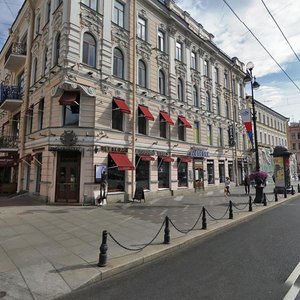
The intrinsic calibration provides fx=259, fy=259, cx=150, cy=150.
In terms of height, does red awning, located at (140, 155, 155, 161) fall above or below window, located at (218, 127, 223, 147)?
below

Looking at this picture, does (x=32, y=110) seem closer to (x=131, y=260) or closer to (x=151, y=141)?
(x=151, y=141)

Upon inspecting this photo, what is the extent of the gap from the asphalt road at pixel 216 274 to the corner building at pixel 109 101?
963 centimetres

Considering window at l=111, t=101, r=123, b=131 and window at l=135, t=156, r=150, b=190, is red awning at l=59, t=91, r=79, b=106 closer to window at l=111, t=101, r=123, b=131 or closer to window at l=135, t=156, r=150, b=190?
window at l=111, t=101, r=123, b=131

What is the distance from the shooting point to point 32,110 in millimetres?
18953

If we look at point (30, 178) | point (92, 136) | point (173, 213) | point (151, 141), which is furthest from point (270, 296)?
point (30, 178)

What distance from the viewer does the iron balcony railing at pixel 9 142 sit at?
799 inches

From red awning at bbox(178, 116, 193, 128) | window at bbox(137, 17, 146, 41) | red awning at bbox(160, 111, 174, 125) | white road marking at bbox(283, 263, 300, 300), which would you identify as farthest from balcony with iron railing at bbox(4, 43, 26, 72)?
white road marking at bbox(283, 263, 300, 300)

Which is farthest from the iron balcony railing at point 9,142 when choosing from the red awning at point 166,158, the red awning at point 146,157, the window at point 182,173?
the window at point 182,173

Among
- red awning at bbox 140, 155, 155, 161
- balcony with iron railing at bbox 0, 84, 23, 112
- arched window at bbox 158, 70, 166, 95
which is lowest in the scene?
red awning at bbox 140, 155, 155, 161

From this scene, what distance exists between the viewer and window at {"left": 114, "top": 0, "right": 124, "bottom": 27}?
1802 centimetres

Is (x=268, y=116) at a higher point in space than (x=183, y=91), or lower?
higher

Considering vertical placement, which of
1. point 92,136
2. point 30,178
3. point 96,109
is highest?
point 96,109

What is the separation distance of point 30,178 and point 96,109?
7.11 metres

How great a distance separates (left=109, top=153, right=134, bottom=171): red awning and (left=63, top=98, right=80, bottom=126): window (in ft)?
9.72
